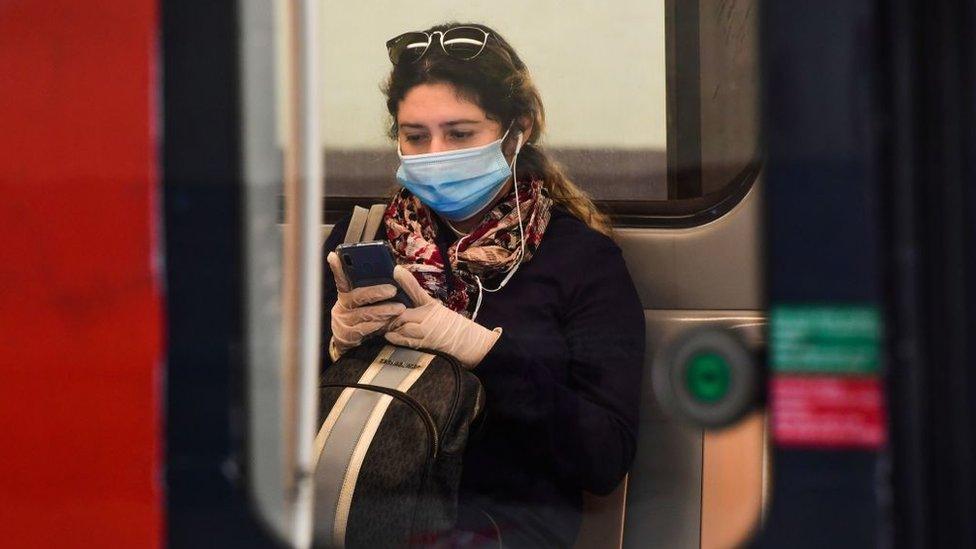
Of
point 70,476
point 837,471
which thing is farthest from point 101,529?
point 837,471

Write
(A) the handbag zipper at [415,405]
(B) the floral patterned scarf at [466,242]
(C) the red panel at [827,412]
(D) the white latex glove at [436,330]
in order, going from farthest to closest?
1. (B) the floral patterned scarf at [466,242]
2. (D) the white latex glove at [436,330]
3. (A) the handbag zipper at [415,405]
4. (C) the red panel at [827,412]

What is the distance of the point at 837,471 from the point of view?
160 cm

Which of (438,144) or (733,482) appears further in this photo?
(438,144)

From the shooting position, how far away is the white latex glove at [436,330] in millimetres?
2172

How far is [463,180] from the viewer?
2.30 m

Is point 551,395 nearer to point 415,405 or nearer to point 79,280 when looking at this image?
point 415,405

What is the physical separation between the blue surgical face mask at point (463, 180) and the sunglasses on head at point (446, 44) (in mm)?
180

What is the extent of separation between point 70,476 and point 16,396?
147mm

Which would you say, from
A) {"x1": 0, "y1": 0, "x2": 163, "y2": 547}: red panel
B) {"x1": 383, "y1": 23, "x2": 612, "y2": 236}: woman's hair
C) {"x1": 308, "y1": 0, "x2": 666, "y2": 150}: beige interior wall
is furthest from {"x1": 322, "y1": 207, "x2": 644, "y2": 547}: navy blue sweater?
{"x1": 0, "y1": 0, "x2": 163, "y2": 547}: red panel

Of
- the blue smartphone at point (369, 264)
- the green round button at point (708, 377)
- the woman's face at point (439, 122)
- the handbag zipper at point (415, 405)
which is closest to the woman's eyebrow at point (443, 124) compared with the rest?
the woman's face at point (439, 122)

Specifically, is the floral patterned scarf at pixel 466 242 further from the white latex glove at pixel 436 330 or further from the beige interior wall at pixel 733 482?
the beige interior wall at pixel 733 482

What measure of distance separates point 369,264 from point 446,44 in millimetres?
468

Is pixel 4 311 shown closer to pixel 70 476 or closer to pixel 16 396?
pixel 16 396

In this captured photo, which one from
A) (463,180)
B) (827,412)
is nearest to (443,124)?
(463,180)
